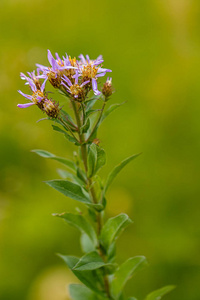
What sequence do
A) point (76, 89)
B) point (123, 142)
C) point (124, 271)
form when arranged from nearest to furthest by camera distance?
1. point (76, 89)
2. point (124, 271)
3. point (123, 142)

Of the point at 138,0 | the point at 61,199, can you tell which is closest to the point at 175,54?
the point at 138,0

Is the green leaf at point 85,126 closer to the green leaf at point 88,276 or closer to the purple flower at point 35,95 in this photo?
the purple flower at point 35,95

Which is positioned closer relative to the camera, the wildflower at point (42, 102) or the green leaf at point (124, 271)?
the wildflower at point (42, 102)

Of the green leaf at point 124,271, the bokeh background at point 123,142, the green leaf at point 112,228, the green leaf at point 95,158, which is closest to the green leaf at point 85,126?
the green leaf at point 95,158

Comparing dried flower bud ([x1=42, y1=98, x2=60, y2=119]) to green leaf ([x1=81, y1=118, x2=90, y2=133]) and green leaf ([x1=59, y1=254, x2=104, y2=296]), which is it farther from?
green leaf ([x1=59, y1=254, x2=104, y2=296])

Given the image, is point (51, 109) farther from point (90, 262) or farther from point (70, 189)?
point (90, 262)

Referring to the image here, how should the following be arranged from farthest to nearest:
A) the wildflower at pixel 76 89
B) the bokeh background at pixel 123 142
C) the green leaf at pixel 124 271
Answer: the bokeh background at pixel 123 142
the green leaf at pixel 124 271
the wildflower at pixel 76 89

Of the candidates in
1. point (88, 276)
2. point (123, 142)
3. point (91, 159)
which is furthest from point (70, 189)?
point (123, 142)

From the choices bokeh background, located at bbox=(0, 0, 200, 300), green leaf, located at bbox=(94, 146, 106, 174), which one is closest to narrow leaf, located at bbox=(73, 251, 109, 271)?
green leaf, located at bbox=(94, 146, 106, 174)
